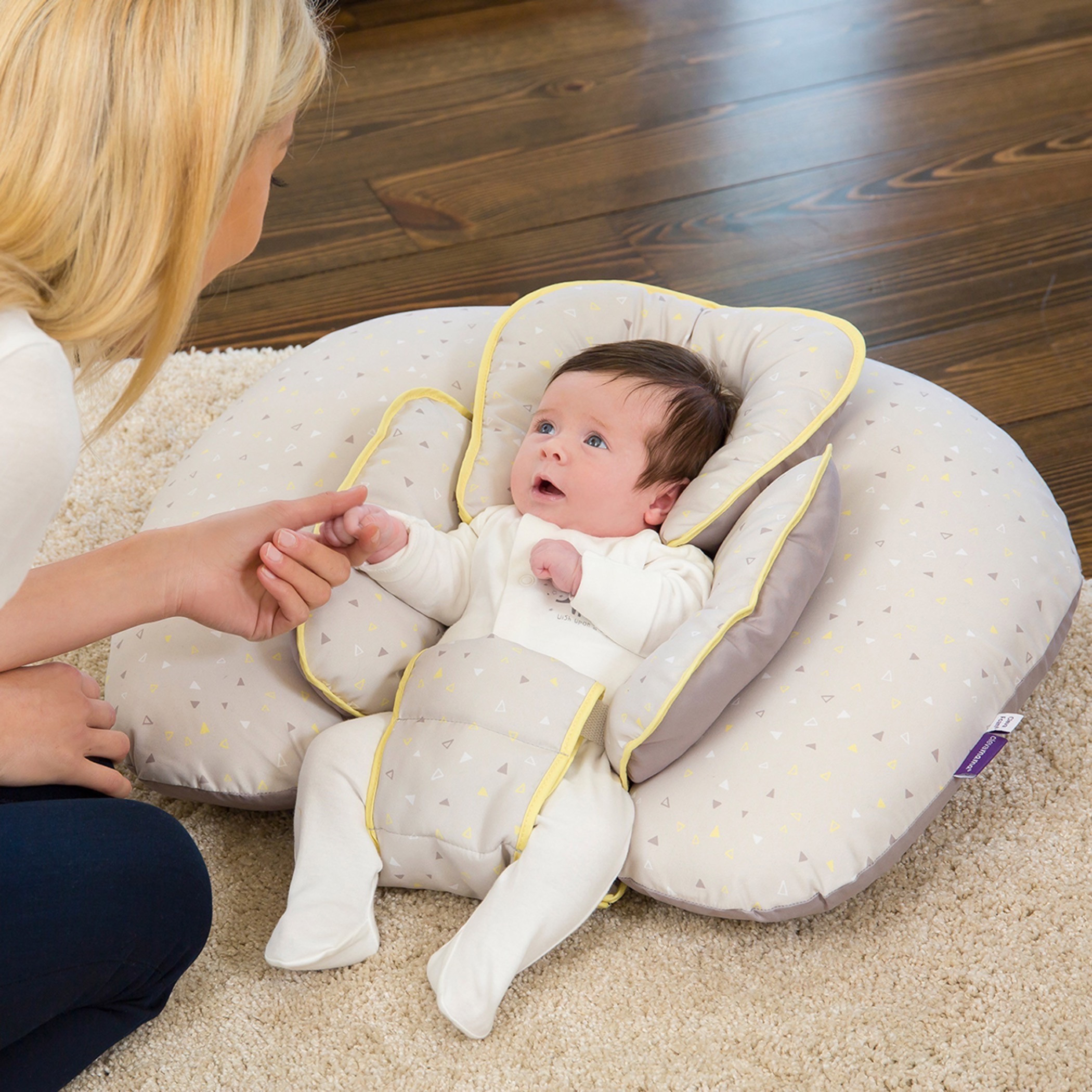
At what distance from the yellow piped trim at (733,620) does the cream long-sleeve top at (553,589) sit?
0.32 feet

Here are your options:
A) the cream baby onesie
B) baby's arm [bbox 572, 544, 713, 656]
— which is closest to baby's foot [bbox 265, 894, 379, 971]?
the cream baby onesie

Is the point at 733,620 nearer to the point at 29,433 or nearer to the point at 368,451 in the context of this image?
the point at 368,451

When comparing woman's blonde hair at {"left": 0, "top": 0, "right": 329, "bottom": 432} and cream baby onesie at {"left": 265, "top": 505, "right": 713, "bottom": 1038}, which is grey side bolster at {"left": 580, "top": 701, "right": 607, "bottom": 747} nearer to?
cream baby onesie at {"left": 265, "top": 505, "right": 713, "bottom": 1038}

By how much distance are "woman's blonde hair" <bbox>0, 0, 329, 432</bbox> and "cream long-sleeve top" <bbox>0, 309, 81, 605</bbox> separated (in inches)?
1.1

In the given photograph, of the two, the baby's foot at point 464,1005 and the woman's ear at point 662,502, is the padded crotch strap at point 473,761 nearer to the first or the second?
the baby's foot at point 464,1005

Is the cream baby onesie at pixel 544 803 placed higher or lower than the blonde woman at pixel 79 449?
lower

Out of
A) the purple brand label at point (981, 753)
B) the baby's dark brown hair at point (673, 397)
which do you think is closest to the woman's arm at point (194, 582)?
the baby's dark brown hair at point (673, 397)

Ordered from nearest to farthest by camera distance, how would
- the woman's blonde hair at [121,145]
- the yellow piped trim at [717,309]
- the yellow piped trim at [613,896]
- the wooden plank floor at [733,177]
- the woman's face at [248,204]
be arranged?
the woman's blonde hair at [121,145] < the woman's face at [248,204] < the yellow piped trim at [613,896] < the yellow piped trim at [717,309] < the wooden plank floor at [733,177]

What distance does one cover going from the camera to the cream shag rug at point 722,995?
104cm

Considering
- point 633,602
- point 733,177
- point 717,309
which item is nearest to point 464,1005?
point 633,602

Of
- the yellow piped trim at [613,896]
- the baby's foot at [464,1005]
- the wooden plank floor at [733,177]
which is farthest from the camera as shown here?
the wooden plank floor at [733,177]

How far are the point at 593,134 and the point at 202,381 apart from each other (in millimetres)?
1027

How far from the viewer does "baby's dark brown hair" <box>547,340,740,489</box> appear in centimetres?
136

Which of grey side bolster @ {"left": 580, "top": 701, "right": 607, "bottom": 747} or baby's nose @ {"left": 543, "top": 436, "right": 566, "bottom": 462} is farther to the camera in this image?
baby's nose @ {"left": 543, "top": 436, "right": 566, "bottom": 462}
